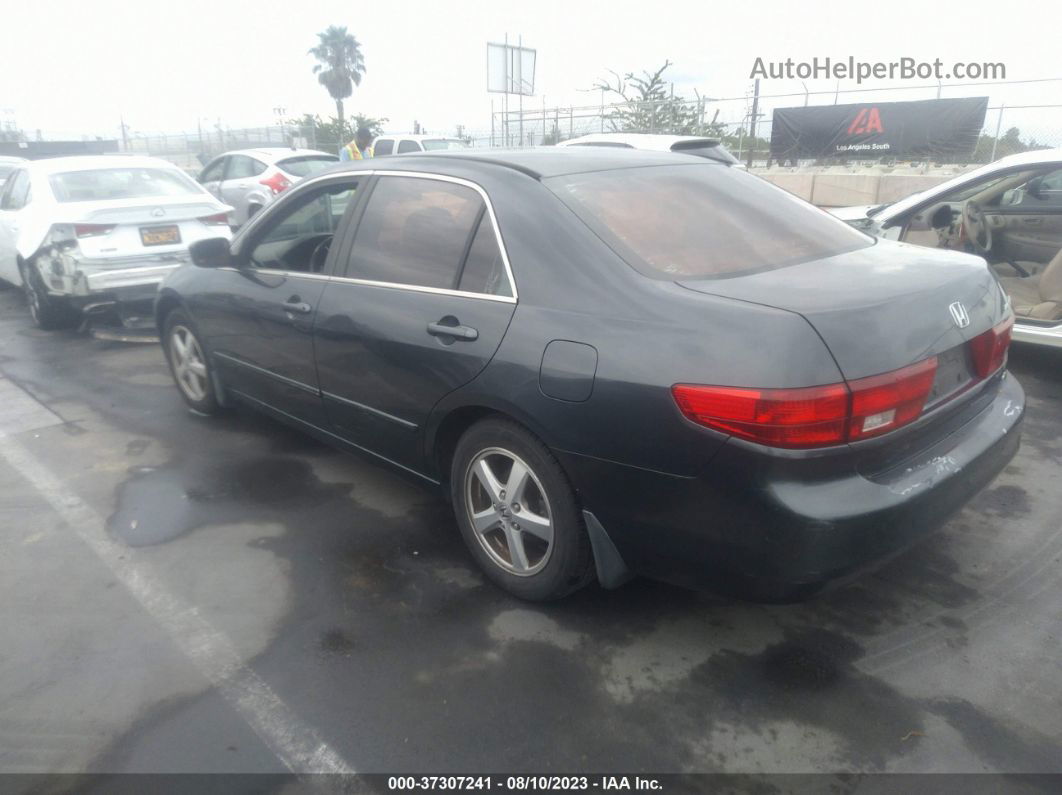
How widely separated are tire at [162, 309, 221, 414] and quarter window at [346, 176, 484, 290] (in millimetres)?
1817

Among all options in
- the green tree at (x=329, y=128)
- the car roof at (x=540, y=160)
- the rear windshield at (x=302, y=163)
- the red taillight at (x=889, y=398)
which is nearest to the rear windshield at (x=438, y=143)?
the rear windshield at (x=302, y=163)

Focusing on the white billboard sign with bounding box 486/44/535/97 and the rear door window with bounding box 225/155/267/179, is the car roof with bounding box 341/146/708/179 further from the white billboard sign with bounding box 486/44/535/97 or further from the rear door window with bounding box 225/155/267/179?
the white billboard sign with bounding box 486/44/535/97

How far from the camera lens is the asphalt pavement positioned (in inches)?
93.2

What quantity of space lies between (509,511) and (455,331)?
709 mm

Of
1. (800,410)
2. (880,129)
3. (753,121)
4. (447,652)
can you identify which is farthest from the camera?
(753,121)

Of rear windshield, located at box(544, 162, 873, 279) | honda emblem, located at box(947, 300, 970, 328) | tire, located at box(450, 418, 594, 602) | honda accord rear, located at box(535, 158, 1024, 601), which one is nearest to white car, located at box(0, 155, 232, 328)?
tire, located at box(450, 418, 594, 602)

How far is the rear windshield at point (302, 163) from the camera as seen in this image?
12.2 m

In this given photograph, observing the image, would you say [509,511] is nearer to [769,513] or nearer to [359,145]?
[769,513]

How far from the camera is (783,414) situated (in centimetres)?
221

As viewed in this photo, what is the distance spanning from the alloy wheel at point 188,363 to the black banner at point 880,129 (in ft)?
49.1

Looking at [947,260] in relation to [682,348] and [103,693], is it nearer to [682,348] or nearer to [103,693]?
[682,348]

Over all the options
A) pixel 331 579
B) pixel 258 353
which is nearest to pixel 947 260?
pixel 331 579

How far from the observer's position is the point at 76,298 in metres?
6.84

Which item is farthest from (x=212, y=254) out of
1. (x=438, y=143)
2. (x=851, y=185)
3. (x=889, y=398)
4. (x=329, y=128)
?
(x=329, y=128)
